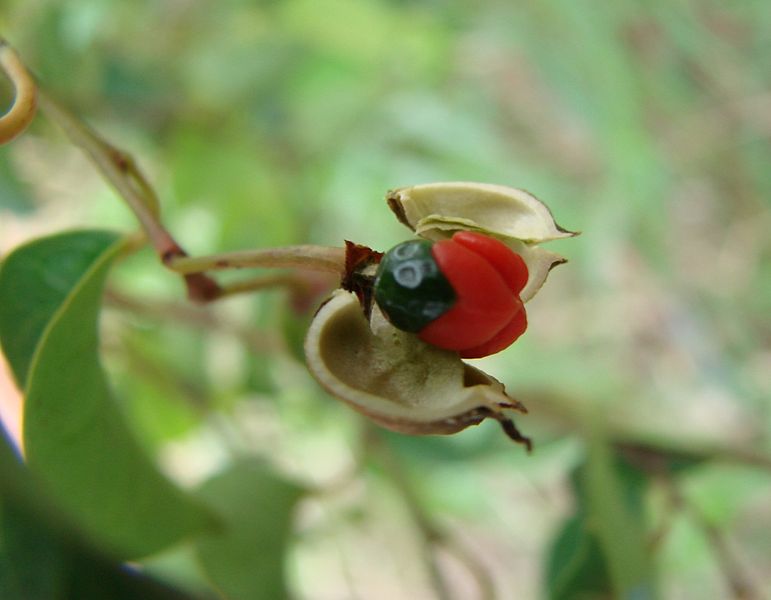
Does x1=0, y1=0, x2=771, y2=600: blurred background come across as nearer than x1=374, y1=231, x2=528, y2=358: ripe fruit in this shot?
No

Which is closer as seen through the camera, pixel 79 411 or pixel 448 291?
pixel 448 291

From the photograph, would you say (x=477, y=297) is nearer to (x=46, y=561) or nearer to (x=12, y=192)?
(x=46, y=561)

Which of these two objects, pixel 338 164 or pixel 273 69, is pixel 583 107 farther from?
pixel 273 69

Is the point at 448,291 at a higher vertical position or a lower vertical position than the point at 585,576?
higher

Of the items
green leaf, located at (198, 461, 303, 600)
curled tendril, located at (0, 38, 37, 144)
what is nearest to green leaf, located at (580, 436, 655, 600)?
green leaf, located at (198, 461, 303, 600)

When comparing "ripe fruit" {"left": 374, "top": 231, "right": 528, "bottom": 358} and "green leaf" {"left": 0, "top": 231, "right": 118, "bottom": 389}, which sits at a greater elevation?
"ripe fruit" {"left": 374, "top": 231, "right": 528, "bottom": 358}

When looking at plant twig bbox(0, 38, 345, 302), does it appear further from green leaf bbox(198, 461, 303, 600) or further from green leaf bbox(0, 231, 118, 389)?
green leaf bbox(198, 461, 303, 600)

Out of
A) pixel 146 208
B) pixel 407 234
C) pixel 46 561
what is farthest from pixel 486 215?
pixel 407 234
